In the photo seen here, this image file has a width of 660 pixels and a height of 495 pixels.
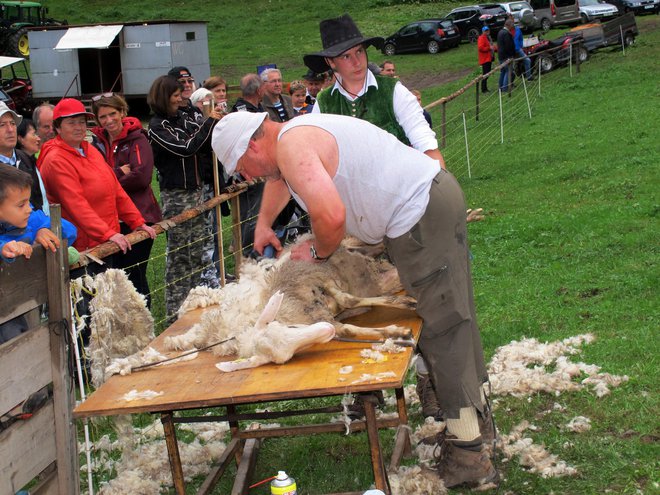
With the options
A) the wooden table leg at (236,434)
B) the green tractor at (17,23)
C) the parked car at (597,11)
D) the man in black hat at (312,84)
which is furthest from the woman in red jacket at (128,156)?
the green tractor at (17,23)

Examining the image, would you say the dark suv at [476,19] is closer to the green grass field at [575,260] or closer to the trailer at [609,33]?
the trailer at [609,33]

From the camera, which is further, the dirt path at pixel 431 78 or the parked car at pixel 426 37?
the parked car at pixel 426 37

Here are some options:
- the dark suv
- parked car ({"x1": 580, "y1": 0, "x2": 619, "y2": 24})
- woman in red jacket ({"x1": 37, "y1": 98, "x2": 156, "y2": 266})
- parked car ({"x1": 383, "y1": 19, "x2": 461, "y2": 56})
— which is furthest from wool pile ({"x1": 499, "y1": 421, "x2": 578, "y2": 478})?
the dark suv

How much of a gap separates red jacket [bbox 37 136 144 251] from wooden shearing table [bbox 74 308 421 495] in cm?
182

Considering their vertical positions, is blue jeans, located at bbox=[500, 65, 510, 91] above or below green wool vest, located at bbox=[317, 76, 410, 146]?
below

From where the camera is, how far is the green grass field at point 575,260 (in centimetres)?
438

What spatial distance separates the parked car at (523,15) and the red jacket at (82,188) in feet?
81.2

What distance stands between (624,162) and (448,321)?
8.98 meters

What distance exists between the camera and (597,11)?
28.4m

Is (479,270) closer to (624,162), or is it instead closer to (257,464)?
(257,464)

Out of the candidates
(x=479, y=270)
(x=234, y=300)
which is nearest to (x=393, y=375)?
(x=234, y=300)

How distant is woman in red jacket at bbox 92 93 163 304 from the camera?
6668 mm

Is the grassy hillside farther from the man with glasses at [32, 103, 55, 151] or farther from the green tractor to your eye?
the man with glasses at [32, 103, 55, 151]

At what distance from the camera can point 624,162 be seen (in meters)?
12.0
